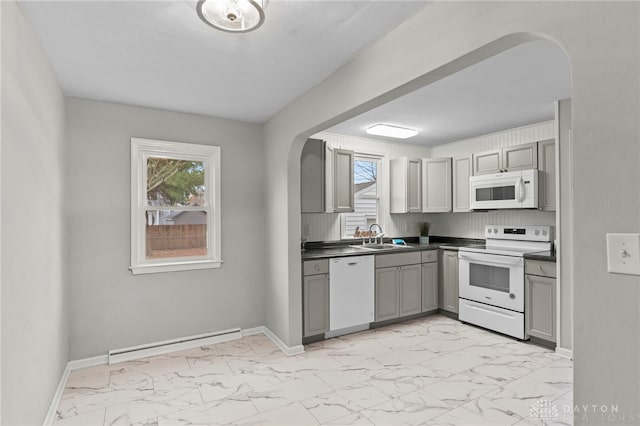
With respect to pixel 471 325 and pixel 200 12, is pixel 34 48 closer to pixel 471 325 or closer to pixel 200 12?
pixel 200 12

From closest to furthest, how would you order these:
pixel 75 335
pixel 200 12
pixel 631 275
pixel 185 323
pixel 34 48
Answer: pixel 631 275, pixel 200 12, pixel 34 48, pixel 75 335, pixel 185 323

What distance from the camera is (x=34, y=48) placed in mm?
2012

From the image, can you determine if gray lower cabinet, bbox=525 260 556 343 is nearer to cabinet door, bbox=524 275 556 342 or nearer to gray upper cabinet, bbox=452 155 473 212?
cabinet door, bbox=524 275 556 342

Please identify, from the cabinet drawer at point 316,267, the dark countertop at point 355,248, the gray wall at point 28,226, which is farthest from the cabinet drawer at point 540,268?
the gray wall at point 28,226

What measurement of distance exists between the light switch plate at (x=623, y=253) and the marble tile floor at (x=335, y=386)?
1636mm

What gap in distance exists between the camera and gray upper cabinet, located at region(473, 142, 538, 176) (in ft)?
12.5

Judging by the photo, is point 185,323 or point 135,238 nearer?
point 135,238

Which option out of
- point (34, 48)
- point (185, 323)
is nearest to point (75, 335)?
point (185, 323)

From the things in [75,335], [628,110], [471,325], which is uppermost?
[628,110]

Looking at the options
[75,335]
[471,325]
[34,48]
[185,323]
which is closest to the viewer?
[34,48]

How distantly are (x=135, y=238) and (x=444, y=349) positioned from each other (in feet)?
10.8

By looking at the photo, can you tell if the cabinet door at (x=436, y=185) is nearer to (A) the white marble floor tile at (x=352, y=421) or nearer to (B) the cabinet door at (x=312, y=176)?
(B) the cabinet door at (x=312, y=176)

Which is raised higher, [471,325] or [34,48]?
[34,48]

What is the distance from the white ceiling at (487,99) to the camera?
96.0 inches
